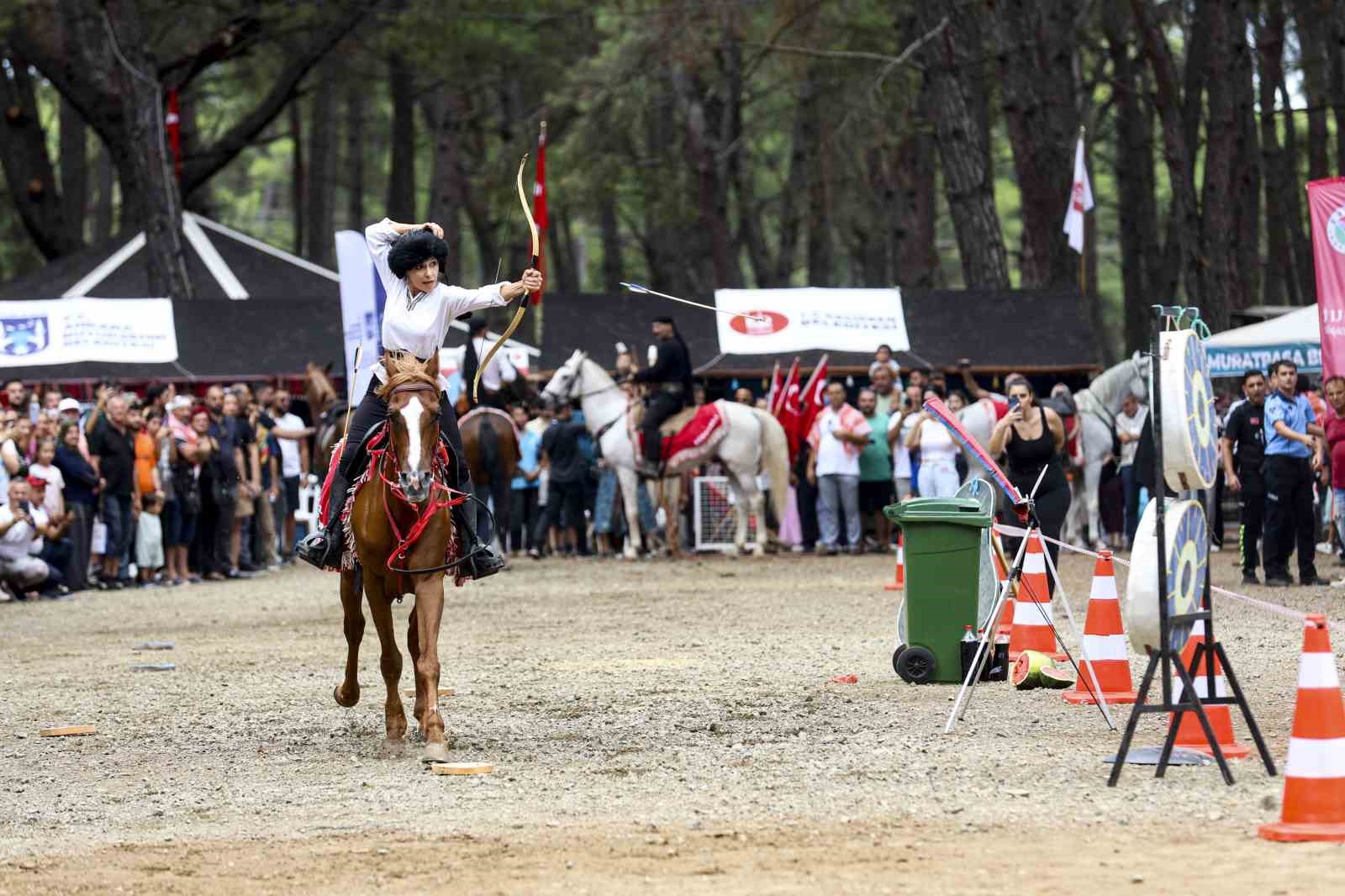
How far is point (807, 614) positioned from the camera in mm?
18562

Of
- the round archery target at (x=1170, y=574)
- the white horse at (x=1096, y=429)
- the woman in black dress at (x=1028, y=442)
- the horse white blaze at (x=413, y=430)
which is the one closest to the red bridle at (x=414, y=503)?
the horse white blaze at (x=413, y=430)

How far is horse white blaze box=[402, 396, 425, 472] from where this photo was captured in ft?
33.3

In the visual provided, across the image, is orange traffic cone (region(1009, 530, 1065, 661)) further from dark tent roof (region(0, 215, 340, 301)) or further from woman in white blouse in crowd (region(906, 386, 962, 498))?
dark tent roof (region(0, 215, 340, 301))

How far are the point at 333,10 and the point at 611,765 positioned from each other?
102ft

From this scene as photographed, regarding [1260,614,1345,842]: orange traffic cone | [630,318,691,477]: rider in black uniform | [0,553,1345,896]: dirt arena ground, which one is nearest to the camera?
[0,553,1345,896]: dirt arena ground

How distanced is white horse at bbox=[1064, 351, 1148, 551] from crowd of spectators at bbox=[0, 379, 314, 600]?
1001 cm

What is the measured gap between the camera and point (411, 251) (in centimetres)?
1090

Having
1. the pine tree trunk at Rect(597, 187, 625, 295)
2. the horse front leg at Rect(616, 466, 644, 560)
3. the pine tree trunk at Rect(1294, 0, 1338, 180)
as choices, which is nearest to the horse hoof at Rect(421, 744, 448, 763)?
the horse front leg at Rect(616, 466, 644, 560)

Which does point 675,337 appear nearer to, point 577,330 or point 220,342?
point 577,330

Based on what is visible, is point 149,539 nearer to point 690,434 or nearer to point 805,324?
point 690,434

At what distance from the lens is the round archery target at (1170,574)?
29.5 ft

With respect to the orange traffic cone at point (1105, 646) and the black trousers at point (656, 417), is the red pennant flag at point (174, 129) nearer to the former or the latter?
the black trousers at point (656, 417)

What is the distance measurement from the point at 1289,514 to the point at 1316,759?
12737mm

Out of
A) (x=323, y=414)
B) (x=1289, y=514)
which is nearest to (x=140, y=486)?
(x=323, y=414)
